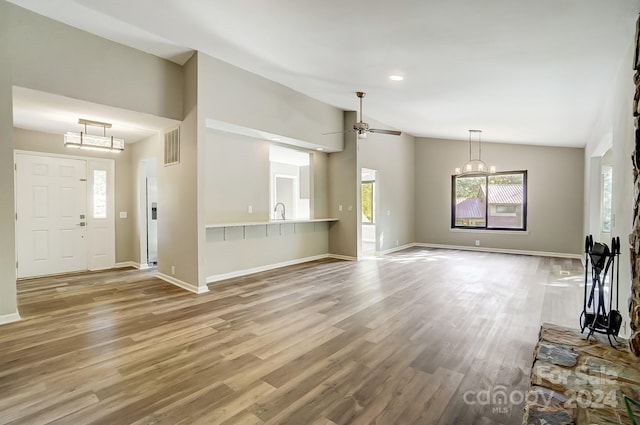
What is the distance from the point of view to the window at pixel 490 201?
848 cm

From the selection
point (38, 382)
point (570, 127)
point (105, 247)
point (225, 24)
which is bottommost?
point (38, 382)

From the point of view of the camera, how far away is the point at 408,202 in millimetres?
9664

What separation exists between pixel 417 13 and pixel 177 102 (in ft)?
12.1

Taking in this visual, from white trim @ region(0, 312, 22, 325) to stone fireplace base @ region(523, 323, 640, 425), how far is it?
4.83 m

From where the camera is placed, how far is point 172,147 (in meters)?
5.23

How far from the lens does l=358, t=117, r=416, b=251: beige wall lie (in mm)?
8031

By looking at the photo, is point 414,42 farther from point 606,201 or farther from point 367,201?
point 367,201

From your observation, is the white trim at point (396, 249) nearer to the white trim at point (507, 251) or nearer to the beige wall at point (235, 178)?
the white trim at point (507, 251)

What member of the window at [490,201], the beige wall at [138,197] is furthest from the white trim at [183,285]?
the window at [490,201]

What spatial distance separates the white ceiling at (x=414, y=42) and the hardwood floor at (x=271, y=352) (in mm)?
2855

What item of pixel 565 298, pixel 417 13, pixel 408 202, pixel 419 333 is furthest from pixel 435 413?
pixel 408 202

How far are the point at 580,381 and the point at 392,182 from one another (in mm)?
7307

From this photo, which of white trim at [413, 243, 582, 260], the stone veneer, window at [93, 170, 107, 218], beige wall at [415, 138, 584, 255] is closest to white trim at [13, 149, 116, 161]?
window at [93, 170, 107, 218]

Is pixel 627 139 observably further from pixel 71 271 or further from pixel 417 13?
pixel 71 271
